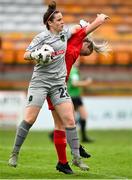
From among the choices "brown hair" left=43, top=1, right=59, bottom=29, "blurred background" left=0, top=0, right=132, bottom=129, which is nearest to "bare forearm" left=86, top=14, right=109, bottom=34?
"brown hair" left=43, top=1, right=59, bottom=29

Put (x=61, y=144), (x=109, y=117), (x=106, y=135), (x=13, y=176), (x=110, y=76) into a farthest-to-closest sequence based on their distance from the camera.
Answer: (x=110, y=76)
(x=109, y=117)
(x=106, y=135)
(x=61, y=144)
(x=13, y=176)

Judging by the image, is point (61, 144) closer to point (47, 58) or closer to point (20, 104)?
point (47, 58)

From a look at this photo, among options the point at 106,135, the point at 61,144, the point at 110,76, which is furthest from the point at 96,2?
the point at 61,144

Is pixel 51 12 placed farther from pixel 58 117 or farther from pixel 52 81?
pixel 58 117

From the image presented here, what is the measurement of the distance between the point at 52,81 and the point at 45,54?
0.53m

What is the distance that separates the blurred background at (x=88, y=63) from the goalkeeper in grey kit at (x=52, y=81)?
1047 centimetres

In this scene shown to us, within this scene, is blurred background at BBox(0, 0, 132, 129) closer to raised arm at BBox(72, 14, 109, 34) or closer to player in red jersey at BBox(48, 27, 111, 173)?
player in red jersey at BBox(48, 27, 111, 173)

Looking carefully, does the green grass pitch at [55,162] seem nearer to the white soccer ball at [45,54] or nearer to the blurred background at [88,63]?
the white soccer ball at [45,54]

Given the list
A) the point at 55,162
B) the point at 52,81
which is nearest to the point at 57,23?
the point at 52,81

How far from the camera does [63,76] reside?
32.9ft

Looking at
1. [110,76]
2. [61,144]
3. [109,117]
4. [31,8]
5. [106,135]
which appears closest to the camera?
[61,144]

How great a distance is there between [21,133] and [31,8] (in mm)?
16942

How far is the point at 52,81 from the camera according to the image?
995 centimetres

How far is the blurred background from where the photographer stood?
2184 centimetres
